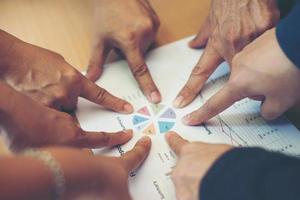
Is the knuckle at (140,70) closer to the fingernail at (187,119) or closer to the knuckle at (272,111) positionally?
the fingernail at (187,119)

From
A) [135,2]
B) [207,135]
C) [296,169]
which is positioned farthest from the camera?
[135,2]

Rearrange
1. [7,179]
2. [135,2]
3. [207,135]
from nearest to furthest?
[7,179], [207,135], [135,2]

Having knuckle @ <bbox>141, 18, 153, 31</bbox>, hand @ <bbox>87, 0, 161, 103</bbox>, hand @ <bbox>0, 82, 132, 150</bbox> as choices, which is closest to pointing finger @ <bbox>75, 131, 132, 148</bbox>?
hand @ <bbox>0, 82, 132, 150</bbox>

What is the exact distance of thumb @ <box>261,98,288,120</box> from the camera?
2.19 feet

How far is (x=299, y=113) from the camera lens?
28.5 inches

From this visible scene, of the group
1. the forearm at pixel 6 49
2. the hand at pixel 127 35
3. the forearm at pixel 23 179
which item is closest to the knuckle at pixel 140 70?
the hand at pixel 127 35

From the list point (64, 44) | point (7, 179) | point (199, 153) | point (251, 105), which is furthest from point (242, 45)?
point (7, 179)

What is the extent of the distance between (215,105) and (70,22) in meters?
0.40

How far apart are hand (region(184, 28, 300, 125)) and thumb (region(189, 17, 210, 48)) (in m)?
0.14

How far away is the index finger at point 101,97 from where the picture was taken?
0.76 m

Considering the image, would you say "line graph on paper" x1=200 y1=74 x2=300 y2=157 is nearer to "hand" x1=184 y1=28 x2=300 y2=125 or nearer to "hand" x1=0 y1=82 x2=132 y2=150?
"hand" x1=184 y1=28 x2=300 y2=125

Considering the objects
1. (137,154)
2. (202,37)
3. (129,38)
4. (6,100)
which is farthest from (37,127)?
(202,37)

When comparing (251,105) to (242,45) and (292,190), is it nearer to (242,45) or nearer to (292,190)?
(242,45)

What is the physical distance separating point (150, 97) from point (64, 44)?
0.23 m
